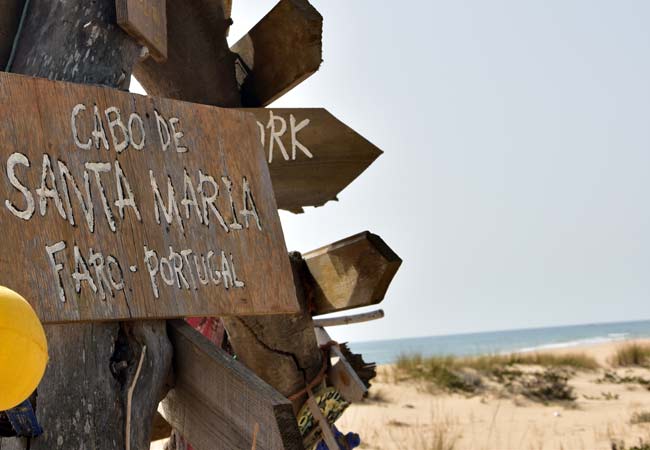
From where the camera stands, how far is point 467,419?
10586mm

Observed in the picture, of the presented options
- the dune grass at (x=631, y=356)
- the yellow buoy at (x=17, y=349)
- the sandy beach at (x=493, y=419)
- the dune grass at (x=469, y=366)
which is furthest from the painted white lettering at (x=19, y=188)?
the dune grass at (x=631, y=356)

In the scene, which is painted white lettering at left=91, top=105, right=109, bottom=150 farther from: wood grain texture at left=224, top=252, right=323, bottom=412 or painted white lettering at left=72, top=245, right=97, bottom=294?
wood grain texture at left=224, top=252, right=323, bottom=412

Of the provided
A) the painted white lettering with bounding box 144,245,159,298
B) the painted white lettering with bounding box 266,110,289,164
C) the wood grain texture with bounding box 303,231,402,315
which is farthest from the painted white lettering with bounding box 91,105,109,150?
the wood grain texture with bounding box 303,231,402,315

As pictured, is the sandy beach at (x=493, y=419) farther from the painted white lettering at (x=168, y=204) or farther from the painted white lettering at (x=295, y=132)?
the painted white lettering at (x=168, y=204)

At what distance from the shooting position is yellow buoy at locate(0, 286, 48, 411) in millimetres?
952

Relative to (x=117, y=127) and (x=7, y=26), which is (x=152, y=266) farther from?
(x=7, y=26)

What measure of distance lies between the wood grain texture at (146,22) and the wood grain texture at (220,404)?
69cm

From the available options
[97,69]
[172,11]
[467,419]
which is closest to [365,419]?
[467,419]

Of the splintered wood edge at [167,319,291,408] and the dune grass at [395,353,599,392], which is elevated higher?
the splintered wood edge at [167,319,291,408]

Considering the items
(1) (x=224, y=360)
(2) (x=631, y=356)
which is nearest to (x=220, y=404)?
(1) (x=224, y=360)

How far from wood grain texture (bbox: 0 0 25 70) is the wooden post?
3 centimetres

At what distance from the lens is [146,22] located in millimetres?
2133

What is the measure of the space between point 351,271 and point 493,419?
23.1ft

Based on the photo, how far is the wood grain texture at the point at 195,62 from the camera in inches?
111
